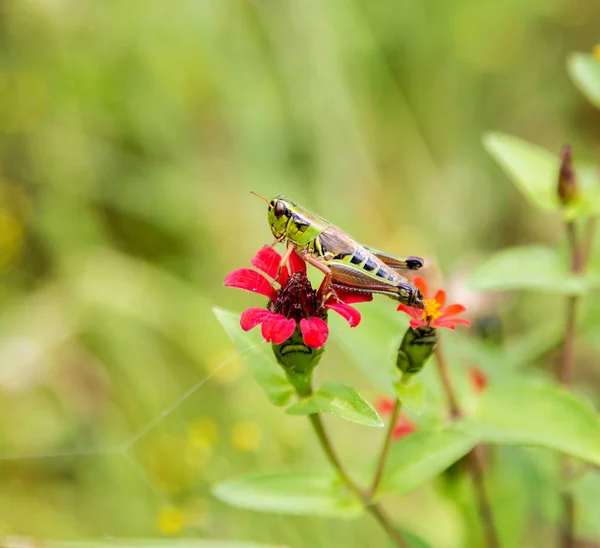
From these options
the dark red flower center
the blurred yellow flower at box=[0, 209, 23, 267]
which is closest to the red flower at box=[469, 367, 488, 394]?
the dark red flower center

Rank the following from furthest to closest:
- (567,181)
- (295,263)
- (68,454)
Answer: (68,454) < (567,181) < (295,263)

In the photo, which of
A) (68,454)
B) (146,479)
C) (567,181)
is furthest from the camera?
(68,454)

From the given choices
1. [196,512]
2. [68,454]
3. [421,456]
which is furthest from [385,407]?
[68,454]

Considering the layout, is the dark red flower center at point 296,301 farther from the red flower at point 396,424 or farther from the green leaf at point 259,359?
the red flower at point 396,424

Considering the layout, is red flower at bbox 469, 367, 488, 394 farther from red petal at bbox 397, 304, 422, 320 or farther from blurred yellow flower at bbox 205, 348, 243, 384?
blurred yellow flower at bbox 205, 348, 243, 384

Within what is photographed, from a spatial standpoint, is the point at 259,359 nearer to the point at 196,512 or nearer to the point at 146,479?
the point at 196,512

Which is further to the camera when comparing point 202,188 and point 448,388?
point 202,188
